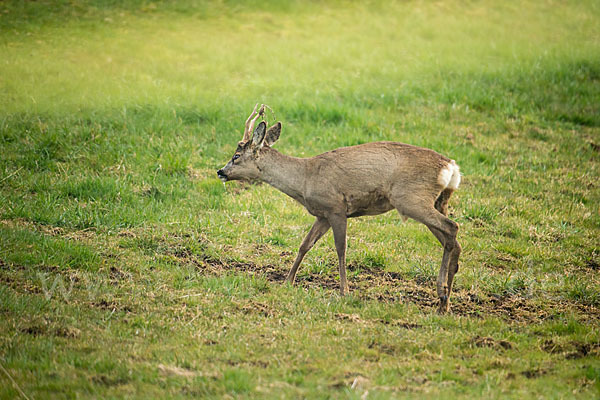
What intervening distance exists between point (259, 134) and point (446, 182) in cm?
217

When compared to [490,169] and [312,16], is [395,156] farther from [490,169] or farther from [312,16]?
[312,16]

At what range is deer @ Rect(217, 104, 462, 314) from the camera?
6.96m

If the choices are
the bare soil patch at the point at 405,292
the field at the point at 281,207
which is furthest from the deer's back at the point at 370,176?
the field at the point at 281,207

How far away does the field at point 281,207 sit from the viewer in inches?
213

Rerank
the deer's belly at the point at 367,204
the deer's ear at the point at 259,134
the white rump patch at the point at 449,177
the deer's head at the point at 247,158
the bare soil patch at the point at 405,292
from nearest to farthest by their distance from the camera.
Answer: the bare soil patch at the point at 405,292, the white rump patch at the point at 449,177, the deer's belly at the point at 367,204, the deer's ear at the point at 259,134, the deer's head at the point at 247,158

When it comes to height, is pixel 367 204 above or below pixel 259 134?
below

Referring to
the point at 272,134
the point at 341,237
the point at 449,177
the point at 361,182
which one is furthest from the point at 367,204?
the point at 272,134

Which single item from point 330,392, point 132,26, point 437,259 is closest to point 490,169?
point 437,259

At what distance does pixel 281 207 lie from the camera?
9.83 metres

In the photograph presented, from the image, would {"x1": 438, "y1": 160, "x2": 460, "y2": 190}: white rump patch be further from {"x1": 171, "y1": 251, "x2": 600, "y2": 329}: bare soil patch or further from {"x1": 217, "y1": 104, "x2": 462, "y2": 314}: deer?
{"x1": 171, "y1": 251, "x2": 600, "y2": 329}: bare soil patch

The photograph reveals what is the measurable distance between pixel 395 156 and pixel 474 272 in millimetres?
1838

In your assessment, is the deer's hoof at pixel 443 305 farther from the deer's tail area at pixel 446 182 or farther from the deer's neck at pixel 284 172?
the deer's neck at pixel 284 172

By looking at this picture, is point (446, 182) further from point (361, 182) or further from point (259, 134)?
point (259, 134)

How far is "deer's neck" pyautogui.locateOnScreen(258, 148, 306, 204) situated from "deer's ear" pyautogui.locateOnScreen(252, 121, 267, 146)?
13 cm
